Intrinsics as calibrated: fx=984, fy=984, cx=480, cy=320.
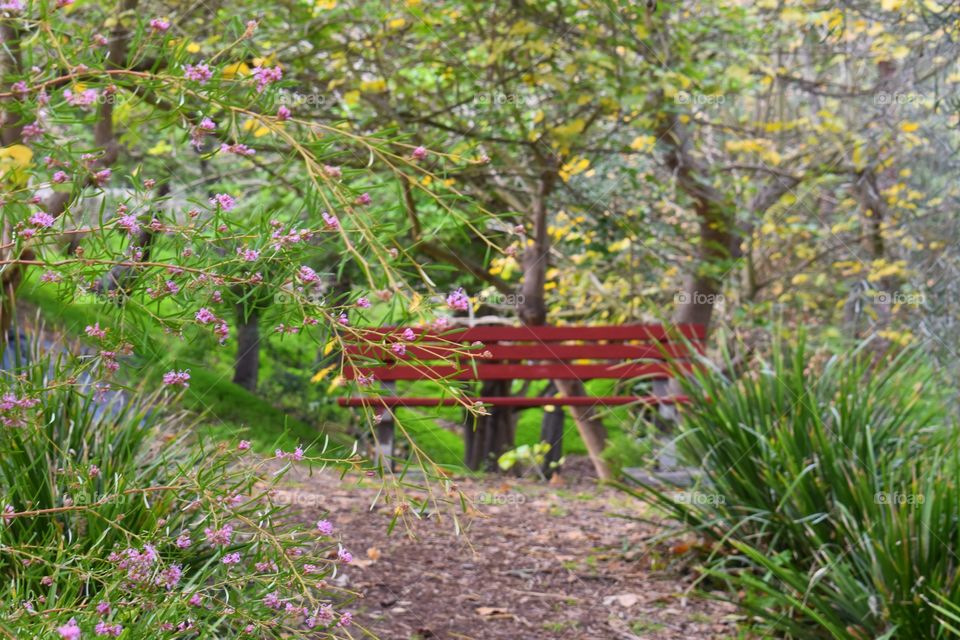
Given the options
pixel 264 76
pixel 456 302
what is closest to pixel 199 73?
pixel 264 76

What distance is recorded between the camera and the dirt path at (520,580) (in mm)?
3107

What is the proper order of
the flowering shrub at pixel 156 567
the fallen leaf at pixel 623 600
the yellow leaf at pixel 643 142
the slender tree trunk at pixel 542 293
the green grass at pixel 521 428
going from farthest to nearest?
the green grass at pixel 521 428 → the slender tree trunk at pixel 542 293 → the yellow leaf at pixel 643 142 → the fallen leaf at pixel 623 600 → the flowering shrub at pixel 156 567

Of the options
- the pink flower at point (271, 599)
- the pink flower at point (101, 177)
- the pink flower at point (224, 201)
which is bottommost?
the pink flower at point (271, 599)

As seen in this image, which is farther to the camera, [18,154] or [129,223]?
[18,154]

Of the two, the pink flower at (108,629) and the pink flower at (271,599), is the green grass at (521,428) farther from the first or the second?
the pink flower at (108,629)

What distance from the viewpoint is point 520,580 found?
3535mm

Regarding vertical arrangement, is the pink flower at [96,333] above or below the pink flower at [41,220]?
below

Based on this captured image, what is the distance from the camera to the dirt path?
311 centimetres

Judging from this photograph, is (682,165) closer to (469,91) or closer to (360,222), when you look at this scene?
(469,91)

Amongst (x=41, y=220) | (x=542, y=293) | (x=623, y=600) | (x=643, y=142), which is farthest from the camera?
(x=542, y=293)

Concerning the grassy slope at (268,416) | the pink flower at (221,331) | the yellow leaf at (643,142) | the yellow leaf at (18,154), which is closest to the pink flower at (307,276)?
the pink flower at (221,331)

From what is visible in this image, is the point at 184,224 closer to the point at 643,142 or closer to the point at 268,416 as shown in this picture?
the point at 643,142

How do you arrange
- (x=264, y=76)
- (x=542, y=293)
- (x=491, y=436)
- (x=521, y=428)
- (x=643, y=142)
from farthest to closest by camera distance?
(x=521, y=428) → (x=491, y=436) → (x=542, y=293) → (x=643, y=142) → (x=264, y=76)

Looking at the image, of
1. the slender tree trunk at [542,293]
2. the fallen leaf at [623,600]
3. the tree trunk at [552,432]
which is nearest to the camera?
the fallen leaf at [623,600]
